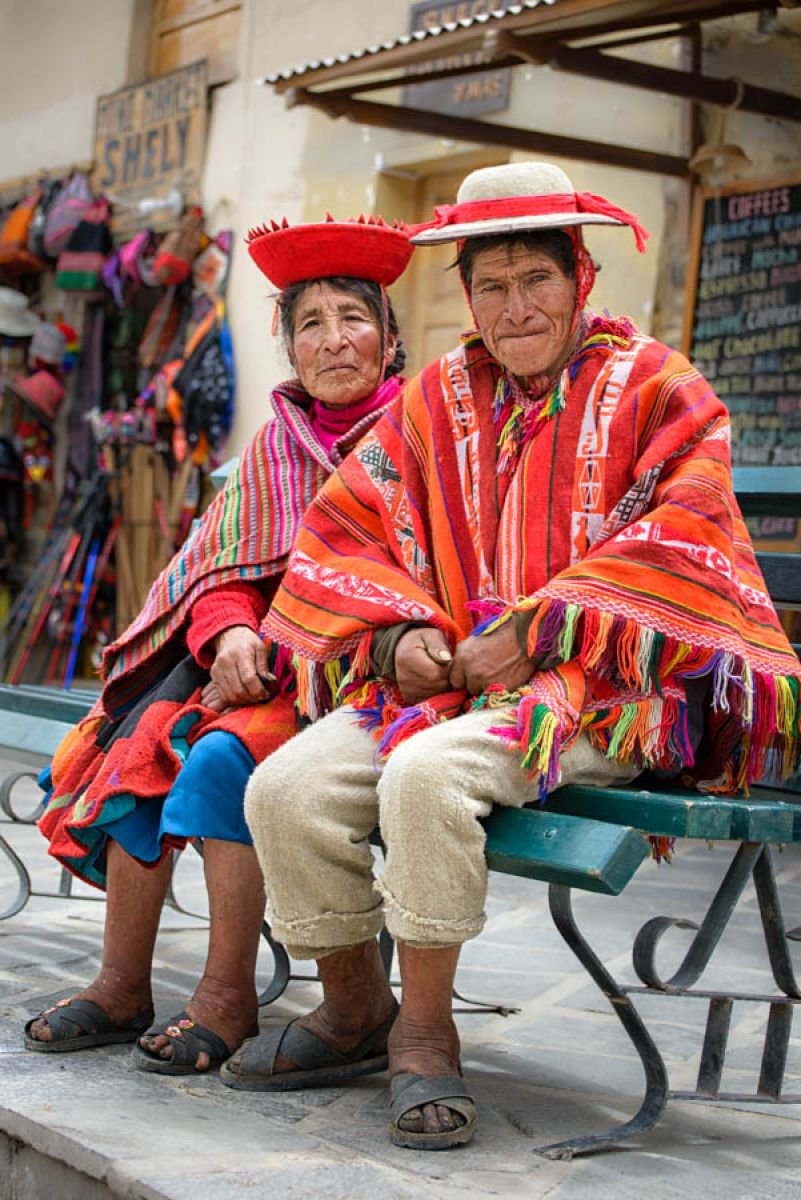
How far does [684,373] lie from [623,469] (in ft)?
0.66

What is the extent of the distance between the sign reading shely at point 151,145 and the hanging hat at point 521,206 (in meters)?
5.83

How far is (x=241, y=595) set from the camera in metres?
3.14

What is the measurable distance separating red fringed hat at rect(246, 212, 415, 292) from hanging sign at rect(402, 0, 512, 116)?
369cm

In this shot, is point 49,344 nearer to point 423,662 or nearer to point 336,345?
point 336,345

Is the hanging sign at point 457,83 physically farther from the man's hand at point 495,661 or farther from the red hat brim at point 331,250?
the man's hand at point 495,661

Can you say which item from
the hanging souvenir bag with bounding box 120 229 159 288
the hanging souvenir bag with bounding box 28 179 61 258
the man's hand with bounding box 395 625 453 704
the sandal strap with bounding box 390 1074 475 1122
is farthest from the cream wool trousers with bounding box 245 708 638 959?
the hanging souvenir bag with bounding box 28 179 61 258

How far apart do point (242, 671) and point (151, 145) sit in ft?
20.7

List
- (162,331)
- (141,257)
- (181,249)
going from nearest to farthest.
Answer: (181,249) → (141,257) → (162,331)

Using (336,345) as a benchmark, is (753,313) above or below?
above

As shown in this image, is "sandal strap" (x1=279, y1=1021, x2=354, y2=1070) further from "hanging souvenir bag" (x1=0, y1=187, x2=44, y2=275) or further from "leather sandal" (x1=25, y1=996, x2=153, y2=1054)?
"hanging souvenir bag" (x1=0, y1=187, x2=44, y2=275)

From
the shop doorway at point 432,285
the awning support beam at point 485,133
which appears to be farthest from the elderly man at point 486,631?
the shop doorway at point 432,285

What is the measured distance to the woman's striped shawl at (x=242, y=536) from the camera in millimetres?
3156

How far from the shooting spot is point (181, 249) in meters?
8.18

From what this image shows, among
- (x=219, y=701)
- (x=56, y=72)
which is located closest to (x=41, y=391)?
(x=56, y=72)
